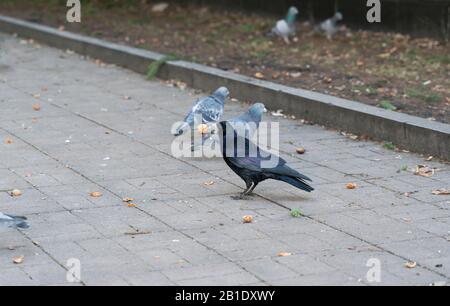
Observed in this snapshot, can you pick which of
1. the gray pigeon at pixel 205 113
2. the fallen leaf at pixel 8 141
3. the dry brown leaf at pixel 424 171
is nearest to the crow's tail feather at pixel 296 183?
the dry brown leaf at pixel 424 171

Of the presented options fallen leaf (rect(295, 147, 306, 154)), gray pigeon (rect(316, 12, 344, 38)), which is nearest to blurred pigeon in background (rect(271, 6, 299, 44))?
gray pigeon (rect(316, 12, 344, 38))

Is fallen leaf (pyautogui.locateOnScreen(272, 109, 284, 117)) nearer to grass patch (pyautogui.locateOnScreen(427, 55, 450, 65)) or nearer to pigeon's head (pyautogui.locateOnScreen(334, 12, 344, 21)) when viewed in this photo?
grass patch (pyautogui.locateOnScreen(427, 55, 450, 65))

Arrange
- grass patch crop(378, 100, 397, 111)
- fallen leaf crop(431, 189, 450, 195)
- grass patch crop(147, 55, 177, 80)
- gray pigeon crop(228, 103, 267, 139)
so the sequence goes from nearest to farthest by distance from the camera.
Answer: fallen leaf crop(431, 189, 450, 195), gray pigeon crop(228, 103, 267, 139), grass patch crop(378, 100, 397, 111), grass patch crop(147, 55, 177, 80)

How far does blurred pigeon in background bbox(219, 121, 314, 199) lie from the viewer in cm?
709

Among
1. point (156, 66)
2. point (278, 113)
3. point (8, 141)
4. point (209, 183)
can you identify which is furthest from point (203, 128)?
point (156, 66)

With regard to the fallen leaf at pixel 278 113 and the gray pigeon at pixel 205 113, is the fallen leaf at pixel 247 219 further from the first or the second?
the fallen leaf at pixel 278 113

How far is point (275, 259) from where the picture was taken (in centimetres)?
591

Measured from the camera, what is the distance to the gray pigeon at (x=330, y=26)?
46.8ft

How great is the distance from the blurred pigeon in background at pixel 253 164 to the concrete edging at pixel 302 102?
76.8 inches

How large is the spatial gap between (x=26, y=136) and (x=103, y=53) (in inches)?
193

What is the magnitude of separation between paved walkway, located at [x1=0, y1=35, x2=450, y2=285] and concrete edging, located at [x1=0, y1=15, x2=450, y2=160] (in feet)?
0.59

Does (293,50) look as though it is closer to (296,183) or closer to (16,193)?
(296,183)

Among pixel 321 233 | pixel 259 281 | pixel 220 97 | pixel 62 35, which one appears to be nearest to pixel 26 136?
pixel 220 97

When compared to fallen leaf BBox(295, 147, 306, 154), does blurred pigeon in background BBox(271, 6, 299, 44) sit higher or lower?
higher
